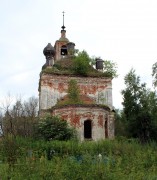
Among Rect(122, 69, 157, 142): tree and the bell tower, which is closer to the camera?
Rect(122, 69, 157, 142): tree

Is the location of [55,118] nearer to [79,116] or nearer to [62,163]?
[79,116]

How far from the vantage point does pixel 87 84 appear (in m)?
37.5

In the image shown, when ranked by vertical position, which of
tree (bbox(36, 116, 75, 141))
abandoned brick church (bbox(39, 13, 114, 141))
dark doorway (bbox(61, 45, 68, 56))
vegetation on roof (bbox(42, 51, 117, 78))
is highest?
dark doorway (bbox(61, 45, 68, 56))

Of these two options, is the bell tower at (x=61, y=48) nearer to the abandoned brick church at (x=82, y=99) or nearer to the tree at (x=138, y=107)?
the abandoned brick church at (x=82, y=99)

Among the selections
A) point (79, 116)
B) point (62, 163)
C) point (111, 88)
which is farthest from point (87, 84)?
point (62, 163)

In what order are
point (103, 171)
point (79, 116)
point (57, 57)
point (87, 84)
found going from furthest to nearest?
point (57, 57) < point (87, 84) < point (79, 116) < point (103, 171)

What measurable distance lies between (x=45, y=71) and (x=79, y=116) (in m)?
6.20

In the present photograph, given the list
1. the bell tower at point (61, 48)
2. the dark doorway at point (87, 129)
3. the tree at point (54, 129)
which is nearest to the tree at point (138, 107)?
the dark doorway at point (87, 129)

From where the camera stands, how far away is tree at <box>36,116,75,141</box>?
2988 centimetres

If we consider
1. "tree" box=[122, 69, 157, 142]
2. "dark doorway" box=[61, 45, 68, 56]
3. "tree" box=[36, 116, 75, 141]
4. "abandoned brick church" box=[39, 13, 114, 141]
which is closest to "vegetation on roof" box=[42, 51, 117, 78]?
"abandoned brick church" box=[39, 13, 114, 141]

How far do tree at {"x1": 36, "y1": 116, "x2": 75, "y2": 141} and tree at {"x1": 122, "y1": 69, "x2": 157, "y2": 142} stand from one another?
656cm

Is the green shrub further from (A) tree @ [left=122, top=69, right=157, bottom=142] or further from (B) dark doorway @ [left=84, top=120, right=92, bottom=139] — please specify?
(B) dark doorway @ [left=84, top=120, right=92, bottom=139]

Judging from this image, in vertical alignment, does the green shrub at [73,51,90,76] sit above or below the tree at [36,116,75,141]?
above

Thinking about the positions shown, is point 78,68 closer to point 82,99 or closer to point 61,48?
point 82,99
